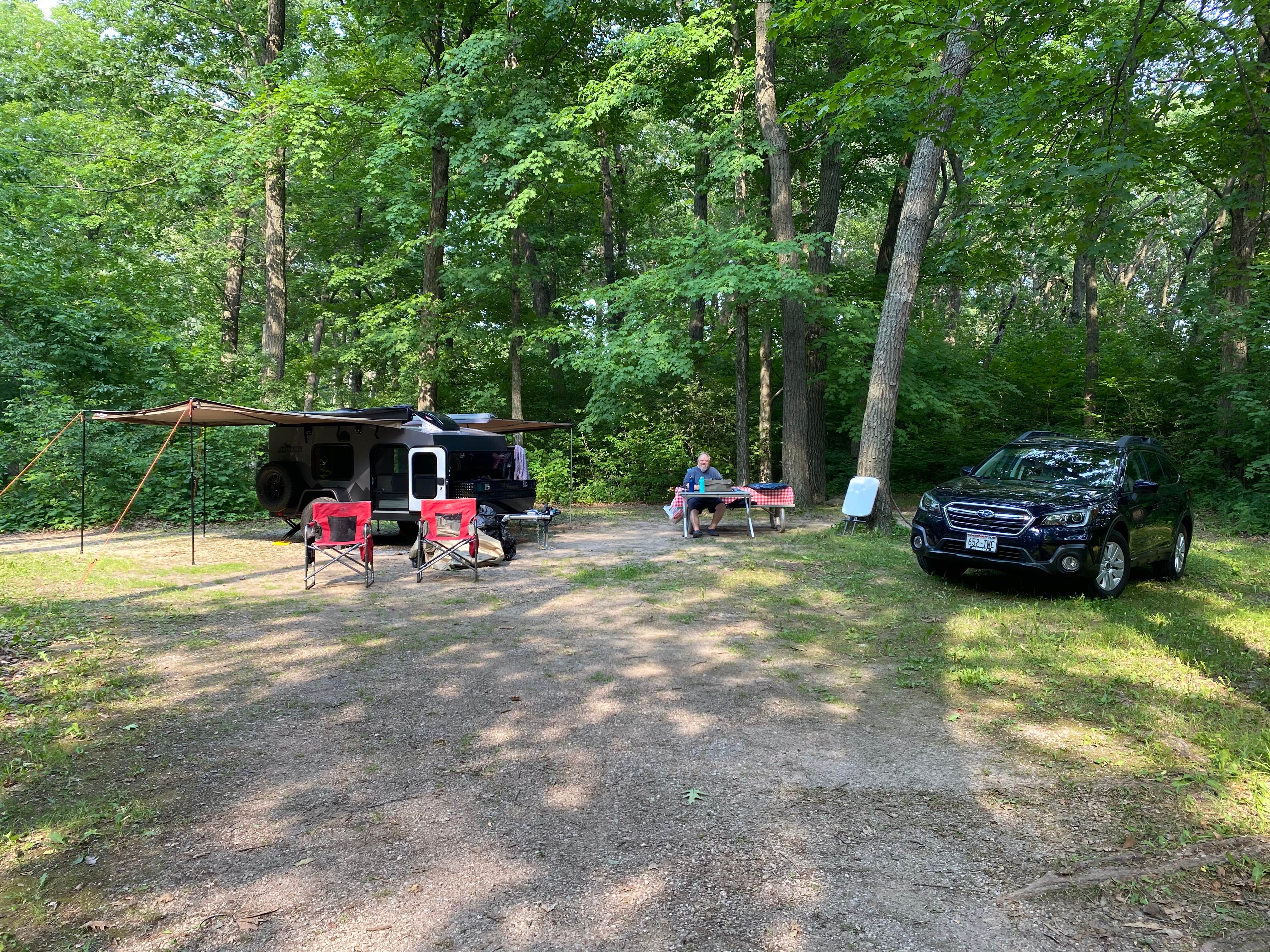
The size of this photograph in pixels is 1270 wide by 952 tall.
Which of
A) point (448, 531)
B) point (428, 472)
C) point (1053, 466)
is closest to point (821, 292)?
point (1053, 466)

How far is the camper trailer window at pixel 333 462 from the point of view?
1204 centimetres

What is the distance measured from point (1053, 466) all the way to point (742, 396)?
356 inches

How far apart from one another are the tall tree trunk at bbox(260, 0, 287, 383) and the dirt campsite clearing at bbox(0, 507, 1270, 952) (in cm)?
1102

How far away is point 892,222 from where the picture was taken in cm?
1919

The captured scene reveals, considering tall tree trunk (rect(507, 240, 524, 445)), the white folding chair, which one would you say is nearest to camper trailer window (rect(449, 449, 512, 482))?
the white folding chair

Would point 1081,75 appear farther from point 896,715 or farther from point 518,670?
point 518,670

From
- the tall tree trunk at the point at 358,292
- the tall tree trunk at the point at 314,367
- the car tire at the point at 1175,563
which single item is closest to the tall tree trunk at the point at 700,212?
the tall tree trunk at the point at 358,292

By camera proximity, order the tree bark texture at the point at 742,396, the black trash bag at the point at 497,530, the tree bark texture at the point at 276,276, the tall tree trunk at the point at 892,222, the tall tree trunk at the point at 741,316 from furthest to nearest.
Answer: the tall tree trunk at the point at 892,222 < the tree bark texture at the point at 276,276 < the tree bark texture at the point at 742,396 < the tall tree trunk at the point at 741,316 < the black trash bag at the point at 497,530

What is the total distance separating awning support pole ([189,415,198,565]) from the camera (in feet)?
33.5

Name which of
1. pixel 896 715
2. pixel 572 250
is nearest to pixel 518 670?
pixel 896 715

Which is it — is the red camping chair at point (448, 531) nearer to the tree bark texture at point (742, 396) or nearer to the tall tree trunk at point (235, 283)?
the tree bark texture at point (742, 396)

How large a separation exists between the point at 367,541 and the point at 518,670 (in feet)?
13.1

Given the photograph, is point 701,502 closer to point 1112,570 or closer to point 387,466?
point 387,466

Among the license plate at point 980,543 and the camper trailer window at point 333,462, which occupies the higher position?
the camper trailer window at point 333,462
